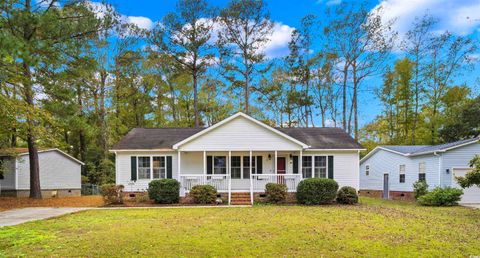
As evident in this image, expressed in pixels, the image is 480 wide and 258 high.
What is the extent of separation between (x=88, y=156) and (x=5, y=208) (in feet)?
48.8

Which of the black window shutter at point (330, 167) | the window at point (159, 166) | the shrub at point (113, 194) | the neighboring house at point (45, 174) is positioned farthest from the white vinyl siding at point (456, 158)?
the neighboring house at point (45, 174)

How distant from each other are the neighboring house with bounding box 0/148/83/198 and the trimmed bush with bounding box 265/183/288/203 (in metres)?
14.0

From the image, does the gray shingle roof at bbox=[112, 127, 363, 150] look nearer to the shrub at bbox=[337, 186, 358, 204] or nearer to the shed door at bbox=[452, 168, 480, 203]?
the shrub at bbox=[337, 186, 358, 204]

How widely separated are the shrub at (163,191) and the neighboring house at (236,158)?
0.91 metres

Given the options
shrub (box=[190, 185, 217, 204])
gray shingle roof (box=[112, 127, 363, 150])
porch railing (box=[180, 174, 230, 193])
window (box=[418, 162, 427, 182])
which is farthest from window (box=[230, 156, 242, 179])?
window (box=[418, 162, 427, 182])

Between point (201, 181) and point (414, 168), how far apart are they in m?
12.5

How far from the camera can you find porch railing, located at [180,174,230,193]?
17078 mm

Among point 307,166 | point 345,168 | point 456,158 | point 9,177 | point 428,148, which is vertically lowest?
point 9,177

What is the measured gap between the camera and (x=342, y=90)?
1178 inches

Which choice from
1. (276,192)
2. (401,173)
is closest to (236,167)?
(276,192)

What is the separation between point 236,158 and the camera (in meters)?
18.7

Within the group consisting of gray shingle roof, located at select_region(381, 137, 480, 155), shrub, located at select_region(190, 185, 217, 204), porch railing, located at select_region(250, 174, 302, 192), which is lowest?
shrub, located at select_region(190, 185, 217, 204)

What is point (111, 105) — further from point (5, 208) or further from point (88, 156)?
point (5, 208)

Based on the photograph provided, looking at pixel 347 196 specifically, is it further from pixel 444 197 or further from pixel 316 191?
pixel 444 197
